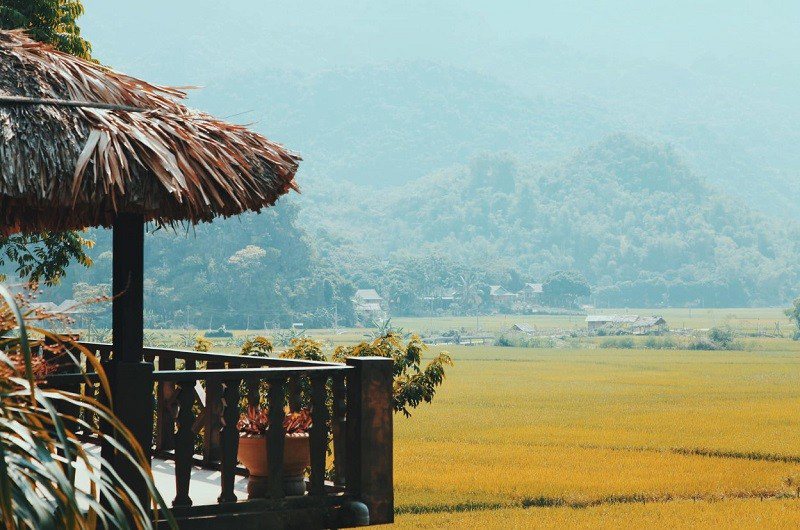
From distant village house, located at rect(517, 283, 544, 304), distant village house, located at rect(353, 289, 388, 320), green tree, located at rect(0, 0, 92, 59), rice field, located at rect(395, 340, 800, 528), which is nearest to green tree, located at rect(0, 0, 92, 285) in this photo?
green tree, located at rect(0, 0, 92, 59)

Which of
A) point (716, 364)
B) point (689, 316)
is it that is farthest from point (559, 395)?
point (689, 316)

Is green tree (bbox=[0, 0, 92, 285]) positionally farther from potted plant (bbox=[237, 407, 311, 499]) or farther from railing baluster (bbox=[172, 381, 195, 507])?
railing baluster (bbox=[172, 381, 195, 507])

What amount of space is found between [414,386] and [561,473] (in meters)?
5.60

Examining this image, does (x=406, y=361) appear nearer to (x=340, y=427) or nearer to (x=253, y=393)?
(x=340, y=427)

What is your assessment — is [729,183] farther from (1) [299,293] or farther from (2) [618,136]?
(1) [299,293]

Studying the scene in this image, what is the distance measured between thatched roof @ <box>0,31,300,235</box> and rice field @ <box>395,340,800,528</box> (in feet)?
24.6

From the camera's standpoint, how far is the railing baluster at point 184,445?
458 cm

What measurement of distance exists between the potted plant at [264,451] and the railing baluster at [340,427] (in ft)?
0.41

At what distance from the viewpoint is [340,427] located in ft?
16.5

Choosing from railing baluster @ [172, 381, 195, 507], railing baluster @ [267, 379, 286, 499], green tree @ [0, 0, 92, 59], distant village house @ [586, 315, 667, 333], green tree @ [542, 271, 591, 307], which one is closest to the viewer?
railing baluster @ [172, 381, 195, 507]

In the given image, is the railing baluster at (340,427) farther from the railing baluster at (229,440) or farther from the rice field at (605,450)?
the rice field at (605,450)

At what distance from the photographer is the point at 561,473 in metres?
15.6

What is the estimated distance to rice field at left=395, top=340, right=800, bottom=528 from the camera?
12.5m

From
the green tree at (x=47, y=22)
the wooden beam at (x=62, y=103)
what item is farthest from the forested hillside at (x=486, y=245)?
the wooden beam at (x=62, y=103)
